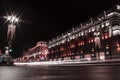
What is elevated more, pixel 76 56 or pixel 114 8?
pixel 114 8

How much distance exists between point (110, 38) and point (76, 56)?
2380 cm

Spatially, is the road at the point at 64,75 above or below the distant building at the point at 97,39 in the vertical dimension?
below

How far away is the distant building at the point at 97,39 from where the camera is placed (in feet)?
237

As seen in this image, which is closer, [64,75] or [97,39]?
[64,75]

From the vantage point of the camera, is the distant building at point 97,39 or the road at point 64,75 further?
the distant building at point 97,39

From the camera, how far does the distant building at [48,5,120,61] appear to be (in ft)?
237

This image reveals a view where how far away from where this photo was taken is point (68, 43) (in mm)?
104688

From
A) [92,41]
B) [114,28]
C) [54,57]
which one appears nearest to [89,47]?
[92,41]

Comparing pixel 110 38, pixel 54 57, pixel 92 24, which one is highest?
pixel 92 24

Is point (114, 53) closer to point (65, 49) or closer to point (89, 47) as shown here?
point (89, 47)

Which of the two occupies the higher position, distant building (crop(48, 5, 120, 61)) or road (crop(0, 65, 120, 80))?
distant building (crop(48, 5, 120, 61))

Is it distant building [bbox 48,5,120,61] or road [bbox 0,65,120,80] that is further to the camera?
distant building [bbox 48,5,120,61]

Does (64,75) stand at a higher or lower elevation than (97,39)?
lower

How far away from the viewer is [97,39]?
78.8 meters
